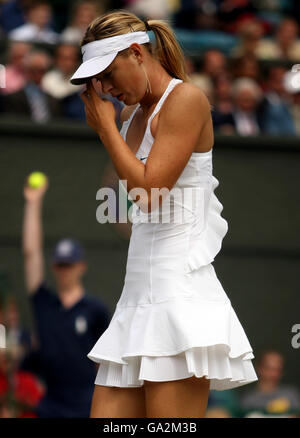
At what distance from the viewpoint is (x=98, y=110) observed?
304 cm

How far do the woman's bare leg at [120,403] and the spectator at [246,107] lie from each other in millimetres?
5591

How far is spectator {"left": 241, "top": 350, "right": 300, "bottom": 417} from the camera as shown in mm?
7082

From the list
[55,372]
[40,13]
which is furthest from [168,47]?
[40,13]

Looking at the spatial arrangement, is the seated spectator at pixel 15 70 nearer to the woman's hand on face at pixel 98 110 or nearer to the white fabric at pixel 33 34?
the white fabric at pixel 33 34

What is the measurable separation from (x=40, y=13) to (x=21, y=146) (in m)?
1.59

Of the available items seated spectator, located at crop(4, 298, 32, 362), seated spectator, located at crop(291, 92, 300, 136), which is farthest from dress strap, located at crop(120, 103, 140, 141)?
seated spectator, located at crop(291, 92, 300, 136)

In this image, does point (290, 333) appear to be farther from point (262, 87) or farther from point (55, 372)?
point (55, 372)

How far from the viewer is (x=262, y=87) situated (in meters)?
9.15

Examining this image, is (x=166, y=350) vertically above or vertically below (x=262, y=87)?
above

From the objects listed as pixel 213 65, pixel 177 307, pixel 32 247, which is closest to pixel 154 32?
pixel 177 307

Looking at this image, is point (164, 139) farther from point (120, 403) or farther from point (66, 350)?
point (66, 350)

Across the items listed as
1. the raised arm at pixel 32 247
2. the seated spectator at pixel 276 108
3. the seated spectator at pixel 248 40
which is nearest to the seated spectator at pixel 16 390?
the raised arm at pixel 32 247
